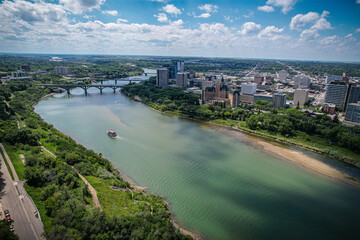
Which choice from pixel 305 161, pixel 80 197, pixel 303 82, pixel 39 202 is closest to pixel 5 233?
pixel 39 202

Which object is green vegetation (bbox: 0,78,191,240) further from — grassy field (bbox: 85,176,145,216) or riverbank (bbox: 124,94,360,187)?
riverbank (bbox: 124,94,360,187)

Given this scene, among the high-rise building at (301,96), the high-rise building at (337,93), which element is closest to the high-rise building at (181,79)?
the high-rise building at (301,96)

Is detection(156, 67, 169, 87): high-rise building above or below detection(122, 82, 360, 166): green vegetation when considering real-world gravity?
above

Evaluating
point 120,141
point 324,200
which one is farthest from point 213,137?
point 324,200

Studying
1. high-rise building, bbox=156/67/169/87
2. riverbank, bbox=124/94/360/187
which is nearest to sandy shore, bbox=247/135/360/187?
riverbank, bbox=124/94/360/187

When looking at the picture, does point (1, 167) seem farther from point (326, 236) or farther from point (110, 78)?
point (110, 78)

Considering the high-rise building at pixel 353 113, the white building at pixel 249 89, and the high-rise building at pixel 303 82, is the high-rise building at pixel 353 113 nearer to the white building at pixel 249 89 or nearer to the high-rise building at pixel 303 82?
the white building at pixel 249 89
